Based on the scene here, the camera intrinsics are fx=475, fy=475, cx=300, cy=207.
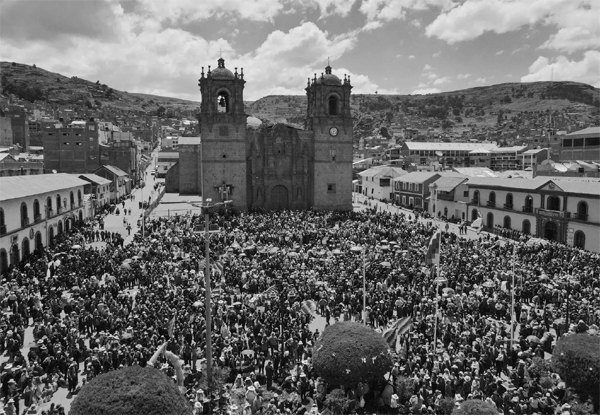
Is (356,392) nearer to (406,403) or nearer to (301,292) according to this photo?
(406,403)

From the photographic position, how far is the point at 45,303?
66.9 feet

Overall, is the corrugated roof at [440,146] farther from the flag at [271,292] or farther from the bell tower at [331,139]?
the flag at [271,292]

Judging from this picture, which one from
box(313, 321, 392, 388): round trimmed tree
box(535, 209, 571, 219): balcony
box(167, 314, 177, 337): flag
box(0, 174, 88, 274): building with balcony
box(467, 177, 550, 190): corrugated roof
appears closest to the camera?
box(313, 321, 392, 388): round trimmed tree

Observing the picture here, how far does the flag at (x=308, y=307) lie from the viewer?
20.1 meters

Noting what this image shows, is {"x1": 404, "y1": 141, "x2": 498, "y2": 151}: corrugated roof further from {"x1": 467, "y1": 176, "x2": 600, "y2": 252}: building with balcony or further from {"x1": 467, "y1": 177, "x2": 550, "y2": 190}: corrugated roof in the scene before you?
{"x1": 467, "y1": 176, "x2": 600, "y2": 252}: building with balcony

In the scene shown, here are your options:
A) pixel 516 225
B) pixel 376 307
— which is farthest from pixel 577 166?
pixel 376 307

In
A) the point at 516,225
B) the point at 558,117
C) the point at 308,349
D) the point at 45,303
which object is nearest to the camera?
the point at 308,349

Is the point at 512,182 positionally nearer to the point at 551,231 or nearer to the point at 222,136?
the point at 551,231

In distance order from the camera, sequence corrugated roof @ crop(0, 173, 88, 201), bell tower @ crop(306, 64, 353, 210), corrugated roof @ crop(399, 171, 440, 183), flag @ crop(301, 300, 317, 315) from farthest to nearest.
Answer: corrugated roof @ crop(399, 171, 440, 183), bell tower @ crop(306, 64, 353, 210), corrugated roof @ crop(0, 173, 88, 201), flag @ crop(301, 300, 317, 315)

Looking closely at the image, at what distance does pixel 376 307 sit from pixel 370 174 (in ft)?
203

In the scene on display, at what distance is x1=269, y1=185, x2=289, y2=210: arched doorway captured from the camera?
55.6 metres

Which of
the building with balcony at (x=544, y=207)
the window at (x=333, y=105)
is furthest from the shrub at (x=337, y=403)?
the window at (x=333, y=105)

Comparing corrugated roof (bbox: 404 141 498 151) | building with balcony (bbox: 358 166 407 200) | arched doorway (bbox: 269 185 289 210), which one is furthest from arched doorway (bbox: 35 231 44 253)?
corrugated roof (bbox: 404 141 498 151)

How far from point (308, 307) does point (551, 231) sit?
1209 inches
